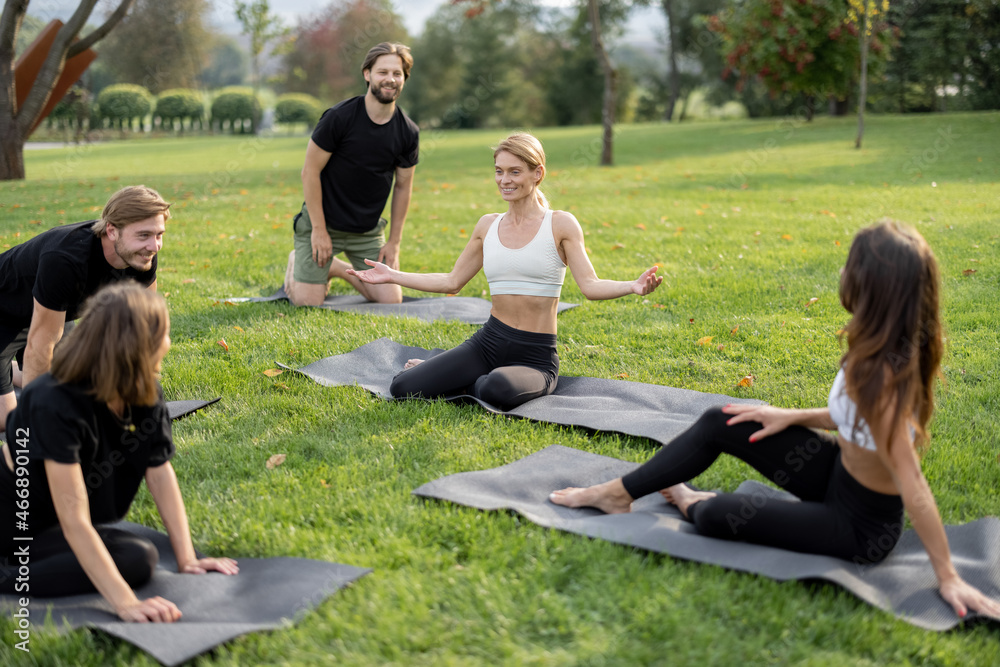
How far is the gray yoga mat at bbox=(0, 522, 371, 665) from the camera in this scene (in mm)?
2432

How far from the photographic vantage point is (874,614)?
2.56 m

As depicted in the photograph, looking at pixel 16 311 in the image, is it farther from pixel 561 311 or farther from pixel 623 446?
pixel 561 311

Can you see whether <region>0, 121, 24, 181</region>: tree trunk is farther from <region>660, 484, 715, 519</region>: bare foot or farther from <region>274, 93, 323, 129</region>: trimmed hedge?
<region>274, 93, 323, 129</region>: trimmed hedge

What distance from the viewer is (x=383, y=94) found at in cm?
625

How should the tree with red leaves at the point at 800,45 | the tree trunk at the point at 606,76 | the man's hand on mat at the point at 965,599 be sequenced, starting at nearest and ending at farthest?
the man's hand on mat at the point at 965,599
the tree trunk at the point at 606,76
the tree with red leaves at the point at 800,45

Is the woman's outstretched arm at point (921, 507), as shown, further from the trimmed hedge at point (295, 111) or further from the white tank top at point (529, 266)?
the trimmed hedge at point (295, 111)

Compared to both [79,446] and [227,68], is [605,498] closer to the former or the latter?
[79,446]

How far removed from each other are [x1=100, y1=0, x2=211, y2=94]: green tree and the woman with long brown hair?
2308 inches

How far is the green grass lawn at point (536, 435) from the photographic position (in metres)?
2.47

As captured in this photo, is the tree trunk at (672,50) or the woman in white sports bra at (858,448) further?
the tree trunk at (672,50)

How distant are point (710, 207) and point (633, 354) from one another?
7.19 meters

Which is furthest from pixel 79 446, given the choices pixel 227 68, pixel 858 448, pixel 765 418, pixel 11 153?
pixel 227 68

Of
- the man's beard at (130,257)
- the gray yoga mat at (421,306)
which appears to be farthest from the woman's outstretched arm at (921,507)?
the gray yoga mat at (421,306)

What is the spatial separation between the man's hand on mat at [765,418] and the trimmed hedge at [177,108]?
146ft
